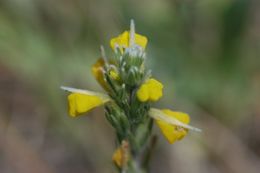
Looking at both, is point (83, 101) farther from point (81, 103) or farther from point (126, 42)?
point (126, 42)

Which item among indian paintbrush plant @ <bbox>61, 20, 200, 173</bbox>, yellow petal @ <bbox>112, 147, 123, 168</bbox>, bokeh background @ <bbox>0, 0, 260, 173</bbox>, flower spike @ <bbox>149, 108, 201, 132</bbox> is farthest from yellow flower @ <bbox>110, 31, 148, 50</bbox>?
bokeh background @ <bbox>0, 0, 260, 173</bbox>

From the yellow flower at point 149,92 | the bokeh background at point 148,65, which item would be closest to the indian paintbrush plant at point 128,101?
the yellow flower at point 149,92

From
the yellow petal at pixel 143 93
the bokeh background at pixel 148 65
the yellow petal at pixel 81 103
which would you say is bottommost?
the bokeh background at pixel 148 65

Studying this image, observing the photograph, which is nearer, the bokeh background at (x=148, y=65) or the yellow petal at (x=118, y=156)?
the yellow petal at (x=118, y=156)

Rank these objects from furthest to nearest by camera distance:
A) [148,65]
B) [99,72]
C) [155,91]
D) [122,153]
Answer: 1. [148,65]
2. [99,72]
3. [122,153]
4. [155,91]

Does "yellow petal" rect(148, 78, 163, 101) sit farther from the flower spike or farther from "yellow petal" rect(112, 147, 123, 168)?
"yellow petal" rect(112, 147, 123, 168)

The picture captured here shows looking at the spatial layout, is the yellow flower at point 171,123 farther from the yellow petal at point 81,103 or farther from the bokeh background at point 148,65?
the bokeh background at point 148,65

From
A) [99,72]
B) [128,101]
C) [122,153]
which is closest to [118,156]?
[122,153]
